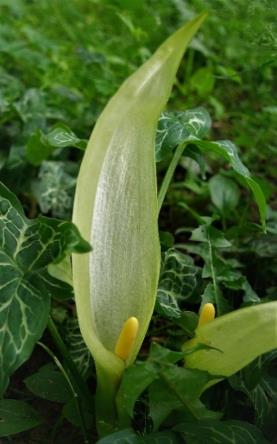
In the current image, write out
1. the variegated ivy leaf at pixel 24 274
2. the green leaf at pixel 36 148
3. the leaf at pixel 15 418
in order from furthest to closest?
the green leaf at pixel 36 148
the leaf at pixel 15 418
the variegated ivy leaf at pixel 24 274

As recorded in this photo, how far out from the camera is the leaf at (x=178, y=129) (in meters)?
0.94

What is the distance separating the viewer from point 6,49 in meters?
1.48

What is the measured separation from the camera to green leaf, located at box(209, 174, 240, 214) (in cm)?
124

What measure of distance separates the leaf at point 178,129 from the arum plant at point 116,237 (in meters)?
0.13

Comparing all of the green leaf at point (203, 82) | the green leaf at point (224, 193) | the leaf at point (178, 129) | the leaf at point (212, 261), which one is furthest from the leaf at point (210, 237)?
the green leaf at point (203, 82)

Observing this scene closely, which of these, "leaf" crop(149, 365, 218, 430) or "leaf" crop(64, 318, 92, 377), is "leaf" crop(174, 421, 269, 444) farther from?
"leaf" crop(64, 318, 92, 377)

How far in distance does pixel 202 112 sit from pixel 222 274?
25 centimetres

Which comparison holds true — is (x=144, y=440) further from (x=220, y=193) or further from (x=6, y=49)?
(x=6, y=49)

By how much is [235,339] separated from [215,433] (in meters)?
0.10

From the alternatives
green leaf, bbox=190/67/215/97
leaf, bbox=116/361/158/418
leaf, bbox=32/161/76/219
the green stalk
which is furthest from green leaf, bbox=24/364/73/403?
green leaf, bbox=190/67/215/97

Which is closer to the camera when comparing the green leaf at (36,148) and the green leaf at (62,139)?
the green leaf at (62,139)

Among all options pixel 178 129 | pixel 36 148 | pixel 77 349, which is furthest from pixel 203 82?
pixel 77 349

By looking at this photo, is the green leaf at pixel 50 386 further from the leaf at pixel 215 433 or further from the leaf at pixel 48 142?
the leaf at pixel 48 142

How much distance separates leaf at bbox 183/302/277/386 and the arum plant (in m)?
0.07
